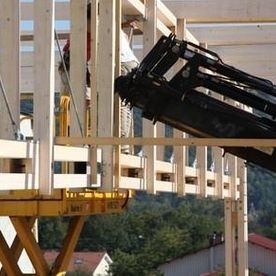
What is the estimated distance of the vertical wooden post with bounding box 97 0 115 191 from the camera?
18.1 feet

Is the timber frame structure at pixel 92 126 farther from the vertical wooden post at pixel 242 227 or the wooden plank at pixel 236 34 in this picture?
the vertical wooden post at pixel 242 227

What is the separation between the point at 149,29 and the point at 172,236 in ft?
167

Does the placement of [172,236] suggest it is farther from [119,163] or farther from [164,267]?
[119,163]

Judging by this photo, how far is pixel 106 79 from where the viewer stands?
5578 millimetres

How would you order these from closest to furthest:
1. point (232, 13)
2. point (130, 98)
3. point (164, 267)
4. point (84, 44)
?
point (84, 44) < point (130, 98) < point (232, 13) < point (164, 267)

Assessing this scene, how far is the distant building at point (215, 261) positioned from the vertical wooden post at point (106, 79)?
147ft

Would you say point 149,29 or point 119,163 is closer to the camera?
point 119,163

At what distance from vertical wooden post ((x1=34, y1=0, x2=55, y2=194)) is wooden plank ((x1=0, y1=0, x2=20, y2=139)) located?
132mm

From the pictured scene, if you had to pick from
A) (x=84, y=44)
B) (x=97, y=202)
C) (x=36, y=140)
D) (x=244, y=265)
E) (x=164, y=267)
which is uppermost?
(x=84, y=44)

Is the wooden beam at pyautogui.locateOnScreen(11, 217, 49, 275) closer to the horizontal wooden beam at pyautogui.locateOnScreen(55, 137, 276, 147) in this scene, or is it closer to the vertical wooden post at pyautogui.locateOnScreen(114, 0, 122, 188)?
the vertical wooden post at pyautogui.locateOnScreen(114, 0, 122, 188)

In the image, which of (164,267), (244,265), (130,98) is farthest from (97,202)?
(164,267)

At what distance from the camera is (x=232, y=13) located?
7.97 meters

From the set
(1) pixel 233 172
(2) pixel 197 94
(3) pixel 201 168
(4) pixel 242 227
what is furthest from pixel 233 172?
(2) pixel 197 94

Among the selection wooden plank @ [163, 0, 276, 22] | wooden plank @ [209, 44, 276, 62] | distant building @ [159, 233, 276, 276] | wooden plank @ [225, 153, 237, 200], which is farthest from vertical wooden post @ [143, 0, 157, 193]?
distant building @ [159, 233, 276, 276]
